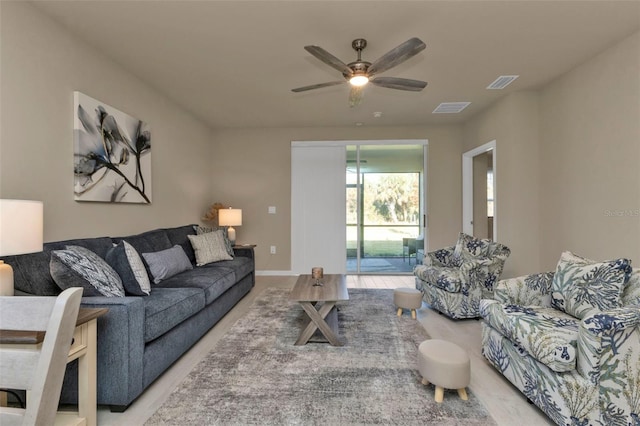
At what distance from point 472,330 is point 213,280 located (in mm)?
2601

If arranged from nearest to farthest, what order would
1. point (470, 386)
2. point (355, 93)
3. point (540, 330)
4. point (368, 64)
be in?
1. point (540, 330)
2. point (470, 386)
3. point (368, 64)
4. point (355, 93)

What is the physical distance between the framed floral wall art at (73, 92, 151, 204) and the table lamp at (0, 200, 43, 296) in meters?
1.23

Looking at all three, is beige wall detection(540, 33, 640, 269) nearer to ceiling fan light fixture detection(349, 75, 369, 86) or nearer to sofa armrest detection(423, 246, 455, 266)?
sofa armrest detection(423, 246, 455, 266)

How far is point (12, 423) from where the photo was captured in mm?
805

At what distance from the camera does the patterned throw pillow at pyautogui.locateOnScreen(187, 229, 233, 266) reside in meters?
3.77

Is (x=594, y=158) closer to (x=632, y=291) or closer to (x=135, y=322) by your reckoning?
(x=632, y=291)

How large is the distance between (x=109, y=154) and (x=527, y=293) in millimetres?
3858

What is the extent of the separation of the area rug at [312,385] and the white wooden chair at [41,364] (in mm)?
1078

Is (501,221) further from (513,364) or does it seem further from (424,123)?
(513,364)

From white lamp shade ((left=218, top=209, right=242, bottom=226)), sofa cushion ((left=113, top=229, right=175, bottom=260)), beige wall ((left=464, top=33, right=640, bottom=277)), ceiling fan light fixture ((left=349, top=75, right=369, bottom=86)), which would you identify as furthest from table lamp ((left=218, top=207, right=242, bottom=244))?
beige wall ((left=464, top=33, right=640, bottom=277))

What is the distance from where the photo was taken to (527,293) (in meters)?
2.32

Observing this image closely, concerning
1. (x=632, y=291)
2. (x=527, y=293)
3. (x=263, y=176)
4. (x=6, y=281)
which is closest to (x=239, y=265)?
(x=263, y=176)

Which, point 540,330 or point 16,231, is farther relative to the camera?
point 540,330

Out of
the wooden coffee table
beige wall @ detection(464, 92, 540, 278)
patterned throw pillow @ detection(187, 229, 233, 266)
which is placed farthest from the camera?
beige wall @ detection(464, 92, 540, 278)
